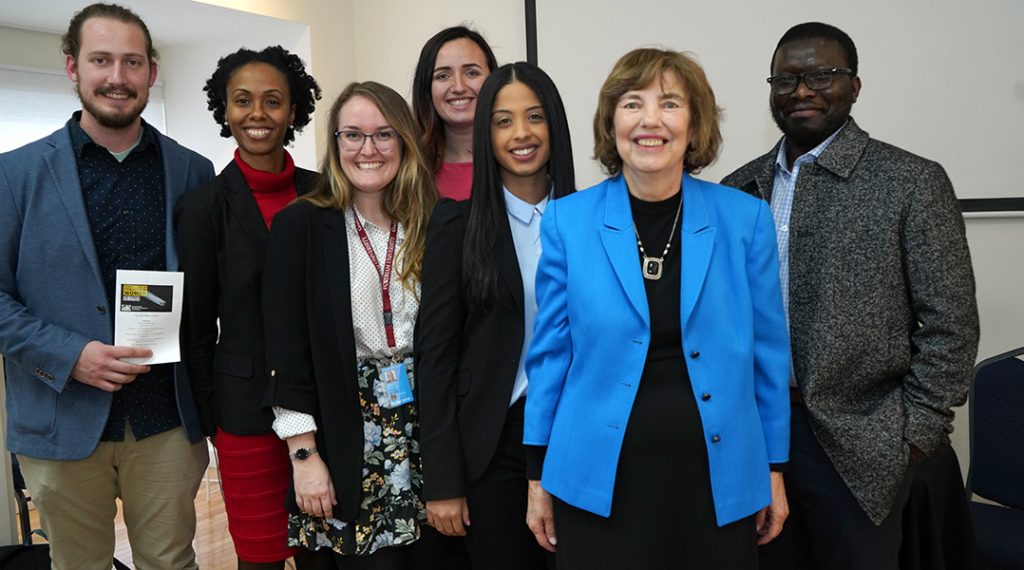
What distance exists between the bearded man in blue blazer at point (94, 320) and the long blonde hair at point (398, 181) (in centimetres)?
58

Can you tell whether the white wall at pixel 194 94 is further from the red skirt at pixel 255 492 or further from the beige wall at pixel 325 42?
the red skirt at pixel 255 492

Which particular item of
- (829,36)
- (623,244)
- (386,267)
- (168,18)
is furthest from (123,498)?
(168,18)

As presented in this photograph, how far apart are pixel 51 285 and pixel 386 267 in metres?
0.97

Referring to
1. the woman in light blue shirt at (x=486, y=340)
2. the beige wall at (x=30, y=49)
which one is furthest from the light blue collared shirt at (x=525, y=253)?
the beige wall at (x=30, y=49)

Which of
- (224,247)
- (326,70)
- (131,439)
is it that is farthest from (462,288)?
(326,70)

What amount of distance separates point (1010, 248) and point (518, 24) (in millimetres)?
2607

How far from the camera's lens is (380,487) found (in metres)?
1.90

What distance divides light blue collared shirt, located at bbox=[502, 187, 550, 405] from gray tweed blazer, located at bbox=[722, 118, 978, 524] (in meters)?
0.68

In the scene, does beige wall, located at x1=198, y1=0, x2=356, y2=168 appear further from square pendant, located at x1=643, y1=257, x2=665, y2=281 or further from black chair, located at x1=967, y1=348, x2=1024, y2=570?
black chair, located at x1=967, y1=348, x2=1024, y2=570

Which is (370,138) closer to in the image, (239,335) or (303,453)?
(239,335)

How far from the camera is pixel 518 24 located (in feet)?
13.6

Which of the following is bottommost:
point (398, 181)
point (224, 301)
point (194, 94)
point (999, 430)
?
point (999, 430)

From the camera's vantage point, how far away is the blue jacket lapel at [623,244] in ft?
5.05

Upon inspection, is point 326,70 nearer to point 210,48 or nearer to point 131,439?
point 210,48
